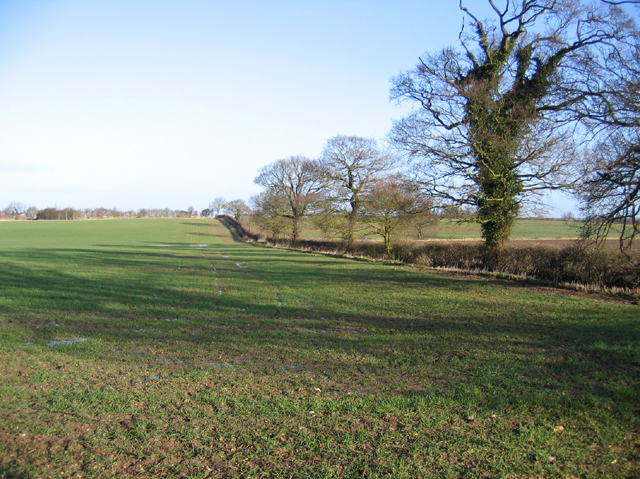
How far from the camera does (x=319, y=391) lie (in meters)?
5.45

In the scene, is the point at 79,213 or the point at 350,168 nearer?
the point at 350,168

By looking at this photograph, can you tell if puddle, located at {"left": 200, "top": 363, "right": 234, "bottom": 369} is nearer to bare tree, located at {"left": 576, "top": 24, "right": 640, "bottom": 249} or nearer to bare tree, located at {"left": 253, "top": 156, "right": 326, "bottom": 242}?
bare tree, located at {"left": 576, "top": 24, "right": 640, "bottom": 249}

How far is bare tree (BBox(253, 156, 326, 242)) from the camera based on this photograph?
46.1 meters

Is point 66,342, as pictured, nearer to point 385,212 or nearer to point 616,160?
point 616,160

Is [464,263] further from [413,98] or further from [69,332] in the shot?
[69,332]

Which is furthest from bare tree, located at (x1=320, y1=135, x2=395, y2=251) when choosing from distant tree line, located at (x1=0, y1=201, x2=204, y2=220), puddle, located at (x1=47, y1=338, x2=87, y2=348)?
distant tree line, located at (x1=0, y1=201, x2=204, y2=220)

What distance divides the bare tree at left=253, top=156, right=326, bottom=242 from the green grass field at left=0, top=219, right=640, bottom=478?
35.0 m

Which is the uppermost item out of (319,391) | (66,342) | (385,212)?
(385,212)

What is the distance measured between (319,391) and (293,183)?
1722 inches

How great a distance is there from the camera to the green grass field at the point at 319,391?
12.4 ft

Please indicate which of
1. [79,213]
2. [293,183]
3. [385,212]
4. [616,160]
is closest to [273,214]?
[293,183]

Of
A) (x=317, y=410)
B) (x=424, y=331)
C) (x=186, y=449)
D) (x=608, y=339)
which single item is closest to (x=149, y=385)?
(x=186, y=449)

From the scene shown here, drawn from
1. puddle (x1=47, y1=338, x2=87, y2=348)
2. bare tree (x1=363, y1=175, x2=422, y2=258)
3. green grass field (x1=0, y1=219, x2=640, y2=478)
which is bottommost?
puddle (x1=47, y1=338, x2=87, y2=348)

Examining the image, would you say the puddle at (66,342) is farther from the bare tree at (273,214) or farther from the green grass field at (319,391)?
the bare tree at (273,214)
